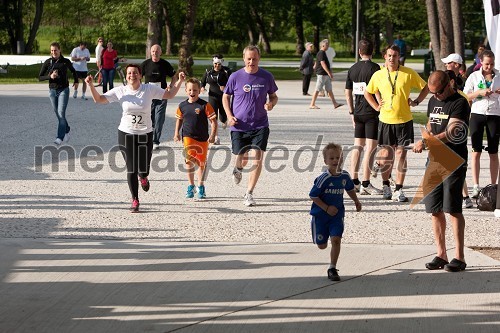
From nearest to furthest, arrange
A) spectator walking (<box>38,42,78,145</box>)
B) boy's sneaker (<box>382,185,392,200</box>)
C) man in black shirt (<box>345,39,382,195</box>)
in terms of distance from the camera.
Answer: boy's sneaker (<box>382,185,392,200</box>), man in black shirt (<box>345,39,382,195</box>), spectator walking (<box>38,42,78,145</box>)

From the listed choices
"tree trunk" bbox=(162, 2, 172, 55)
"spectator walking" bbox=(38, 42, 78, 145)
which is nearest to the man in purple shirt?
"spectator walking" bbox=(38, 42, 78, 145)

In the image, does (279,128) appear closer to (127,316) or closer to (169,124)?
(169,124)

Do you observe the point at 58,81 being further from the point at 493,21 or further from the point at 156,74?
the point at 493,21

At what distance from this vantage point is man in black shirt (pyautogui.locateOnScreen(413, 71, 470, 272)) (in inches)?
348

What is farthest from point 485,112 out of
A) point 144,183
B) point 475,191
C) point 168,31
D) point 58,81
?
point 168,31

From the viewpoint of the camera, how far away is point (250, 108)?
40.6ft

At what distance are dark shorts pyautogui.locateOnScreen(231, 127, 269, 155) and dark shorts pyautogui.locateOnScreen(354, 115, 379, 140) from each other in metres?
1.43

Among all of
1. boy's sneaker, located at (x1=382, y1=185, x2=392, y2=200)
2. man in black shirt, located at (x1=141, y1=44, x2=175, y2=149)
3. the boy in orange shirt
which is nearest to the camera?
boy's sneaker, located at (x1=382, y1=185, x2=392, y2=200)

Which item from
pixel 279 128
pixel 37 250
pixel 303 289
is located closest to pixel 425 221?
pixel 303 289

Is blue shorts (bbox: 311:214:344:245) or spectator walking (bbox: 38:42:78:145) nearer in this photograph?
blue shorts (bbox: 311:214:344:245)

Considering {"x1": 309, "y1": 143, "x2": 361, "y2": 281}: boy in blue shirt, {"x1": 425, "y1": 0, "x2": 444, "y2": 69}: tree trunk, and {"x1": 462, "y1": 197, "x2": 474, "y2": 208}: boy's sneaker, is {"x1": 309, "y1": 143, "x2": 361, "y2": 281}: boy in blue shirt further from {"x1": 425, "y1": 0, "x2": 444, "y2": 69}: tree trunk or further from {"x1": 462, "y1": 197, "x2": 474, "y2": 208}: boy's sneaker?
{"x1": 425, "y1": 0, "x2": 444, "y2": 69}: tree trunk

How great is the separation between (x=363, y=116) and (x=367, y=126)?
0.47 feet

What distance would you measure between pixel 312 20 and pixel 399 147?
76977 mm

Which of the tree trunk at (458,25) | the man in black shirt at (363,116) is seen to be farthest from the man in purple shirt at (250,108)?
the tree trunk at (458,25)
